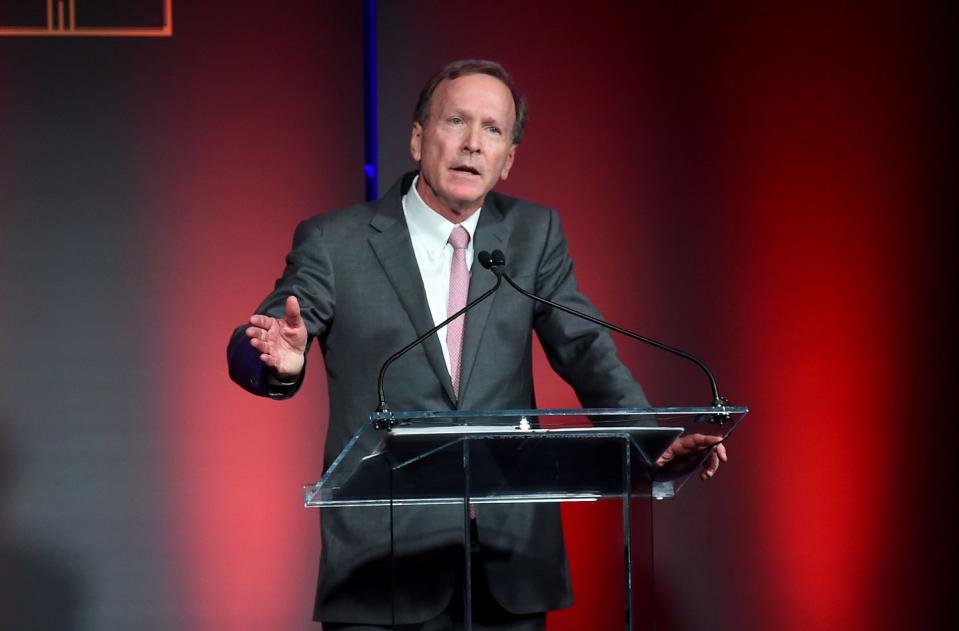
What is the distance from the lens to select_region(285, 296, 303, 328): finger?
1817mm

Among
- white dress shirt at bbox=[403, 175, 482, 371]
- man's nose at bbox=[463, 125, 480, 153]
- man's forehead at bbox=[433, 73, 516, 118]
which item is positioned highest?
man's forehead at bbox=[433, 73, 516, 118]

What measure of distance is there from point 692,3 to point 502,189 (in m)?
0.78

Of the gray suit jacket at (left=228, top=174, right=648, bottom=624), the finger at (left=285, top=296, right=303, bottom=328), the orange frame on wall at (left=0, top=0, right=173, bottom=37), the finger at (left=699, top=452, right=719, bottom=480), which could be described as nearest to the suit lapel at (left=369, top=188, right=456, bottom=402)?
the gray suit jacket at (left=228, top=174, right=648, bottom=624)

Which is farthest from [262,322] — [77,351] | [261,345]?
[77,351]

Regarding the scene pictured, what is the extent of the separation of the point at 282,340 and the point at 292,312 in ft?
0.24

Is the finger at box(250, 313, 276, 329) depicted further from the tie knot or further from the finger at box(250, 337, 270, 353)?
the tie knot

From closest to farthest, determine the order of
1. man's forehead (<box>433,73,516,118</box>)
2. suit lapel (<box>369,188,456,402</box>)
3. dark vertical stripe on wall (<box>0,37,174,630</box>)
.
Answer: suit lapel (<box>369,188,456,402</box>), man's forehead (<box>433,73,516,118</box>), dark vertical stripe on wall (<box>0,37,174,630</box>)

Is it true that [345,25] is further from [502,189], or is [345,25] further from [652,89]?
[652,89]

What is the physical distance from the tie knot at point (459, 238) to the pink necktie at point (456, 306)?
0.01m

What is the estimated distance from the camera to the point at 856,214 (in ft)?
11.4

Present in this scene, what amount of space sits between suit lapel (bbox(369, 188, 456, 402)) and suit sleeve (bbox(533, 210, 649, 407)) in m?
0.28

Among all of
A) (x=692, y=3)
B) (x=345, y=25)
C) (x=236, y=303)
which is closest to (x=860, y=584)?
(x=692, y=3)

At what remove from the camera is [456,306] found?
2275 millimetres

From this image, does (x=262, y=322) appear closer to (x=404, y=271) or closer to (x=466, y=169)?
(x=404, y=271)
